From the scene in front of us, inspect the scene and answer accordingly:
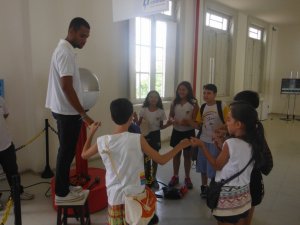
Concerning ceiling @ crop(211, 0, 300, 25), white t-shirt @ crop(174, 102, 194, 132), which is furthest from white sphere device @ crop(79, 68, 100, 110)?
ceiling @ crop(211, 0, 300, 25)

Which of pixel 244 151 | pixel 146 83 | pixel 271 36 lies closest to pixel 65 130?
pixel 244 151

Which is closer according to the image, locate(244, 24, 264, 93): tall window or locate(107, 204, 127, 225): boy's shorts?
locate(107, 204, 127, 225): boy's shorts

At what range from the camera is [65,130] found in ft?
6.47

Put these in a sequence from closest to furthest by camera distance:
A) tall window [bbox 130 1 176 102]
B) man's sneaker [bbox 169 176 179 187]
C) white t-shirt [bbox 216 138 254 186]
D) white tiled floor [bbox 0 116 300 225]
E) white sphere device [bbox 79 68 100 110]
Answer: white t-shirt [bbox 216 138 254 186] < white tiled floor [bbox 0 116 300 225] < white sphere device [bbox 79 68 100 110] < man's sneaker [bbox 169 176 179 187] < tall window [bbox 130 1 176 102]

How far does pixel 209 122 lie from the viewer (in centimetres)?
255

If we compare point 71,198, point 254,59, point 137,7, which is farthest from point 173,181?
point 254,59

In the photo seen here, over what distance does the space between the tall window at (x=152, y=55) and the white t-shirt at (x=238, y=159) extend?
9.74ft

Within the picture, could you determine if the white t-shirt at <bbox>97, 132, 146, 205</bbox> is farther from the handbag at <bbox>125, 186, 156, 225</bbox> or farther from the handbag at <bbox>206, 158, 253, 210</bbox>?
the handbag at <bbox>206, 158, 253, 210</bbox>

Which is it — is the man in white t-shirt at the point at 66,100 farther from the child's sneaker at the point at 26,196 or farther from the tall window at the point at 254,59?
the tall window at the point at 254,59

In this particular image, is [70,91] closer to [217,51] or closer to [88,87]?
[88,87]

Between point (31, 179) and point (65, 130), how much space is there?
1.61 metres

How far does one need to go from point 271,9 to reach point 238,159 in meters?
6.55

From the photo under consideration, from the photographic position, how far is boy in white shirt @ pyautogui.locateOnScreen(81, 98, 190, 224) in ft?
4.50

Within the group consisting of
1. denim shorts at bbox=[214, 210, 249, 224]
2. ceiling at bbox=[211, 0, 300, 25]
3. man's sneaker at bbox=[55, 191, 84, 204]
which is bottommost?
man's sneaker at bbox=[55, 191, 84, 204]
